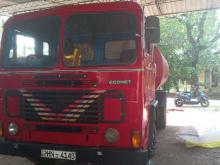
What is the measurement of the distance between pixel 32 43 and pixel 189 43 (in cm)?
2393

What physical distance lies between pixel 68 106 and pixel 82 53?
859 millimetres

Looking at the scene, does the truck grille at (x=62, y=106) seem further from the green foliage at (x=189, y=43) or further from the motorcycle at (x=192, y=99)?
the green foliage at (x=189, y=43)

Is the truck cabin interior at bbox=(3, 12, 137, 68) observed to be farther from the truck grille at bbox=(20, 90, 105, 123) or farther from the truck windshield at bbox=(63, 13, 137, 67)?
the truck grille at bbox=(20, 90, 105, 123)

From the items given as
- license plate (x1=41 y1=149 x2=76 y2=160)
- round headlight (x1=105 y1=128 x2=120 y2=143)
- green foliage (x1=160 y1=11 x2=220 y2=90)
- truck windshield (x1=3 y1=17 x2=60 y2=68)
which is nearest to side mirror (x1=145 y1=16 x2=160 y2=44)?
truck windshield (x1=3 y1=17 x2=60 y2=68)

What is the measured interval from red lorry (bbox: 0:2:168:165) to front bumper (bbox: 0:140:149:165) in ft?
0.05

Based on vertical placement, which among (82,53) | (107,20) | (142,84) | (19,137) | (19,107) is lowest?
(19,137)

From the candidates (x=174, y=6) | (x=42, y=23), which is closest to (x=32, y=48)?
(x=42, y=23)

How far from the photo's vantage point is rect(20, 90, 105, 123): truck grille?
210 inches

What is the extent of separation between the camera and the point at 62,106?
5.49 m

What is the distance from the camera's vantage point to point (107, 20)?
18.0 ft

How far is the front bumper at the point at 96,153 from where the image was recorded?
5059 millimetres

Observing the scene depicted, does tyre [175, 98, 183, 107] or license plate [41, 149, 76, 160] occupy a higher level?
license plate [41, 149, 76, 160]

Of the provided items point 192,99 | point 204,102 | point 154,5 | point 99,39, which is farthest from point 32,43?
point 204,102

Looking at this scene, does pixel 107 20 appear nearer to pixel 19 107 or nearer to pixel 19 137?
pixel 19 107
